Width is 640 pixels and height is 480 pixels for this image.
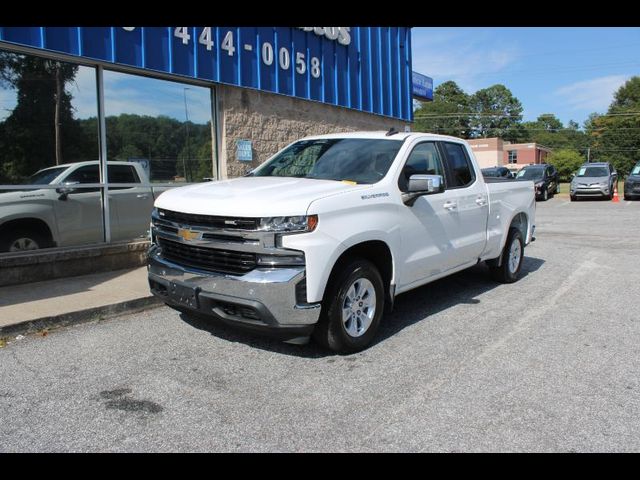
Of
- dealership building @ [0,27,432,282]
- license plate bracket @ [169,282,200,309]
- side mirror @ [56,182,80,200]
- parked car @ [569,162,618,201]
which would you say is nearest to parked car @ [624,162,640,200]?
parked car @ [569,162,618,201]

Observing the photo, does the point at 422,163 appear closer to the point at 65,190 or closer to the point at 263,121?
the point at 65,190

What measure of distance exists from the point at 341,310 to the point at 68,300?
3369mm

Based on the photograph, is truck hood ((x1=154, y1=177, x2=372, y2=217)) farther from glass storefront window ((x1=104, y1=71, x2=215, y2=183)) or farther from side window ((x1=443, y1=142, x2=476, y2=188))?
glass storefront window ((x1=104, y1=71, x2=215, y2=183))

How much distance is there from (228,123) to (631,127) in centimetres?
7992

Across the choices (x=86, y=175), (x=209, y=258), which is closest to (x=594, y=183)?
(x=86, y=175)

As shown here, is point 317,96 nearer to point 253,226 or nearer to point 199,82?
point 199,82

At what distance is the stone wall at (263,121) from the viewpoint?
9.77 m

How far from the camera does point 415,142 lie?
18.3ft

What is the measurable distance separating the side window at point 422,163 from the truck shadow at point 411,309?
1.49 metres

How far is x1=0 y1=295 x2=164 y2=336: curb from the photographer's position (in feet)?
16.8

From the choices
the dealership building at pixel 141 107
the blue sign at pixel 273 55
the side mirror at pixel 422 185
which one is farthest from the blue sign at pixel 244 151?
the side mirror at pixel 422 185

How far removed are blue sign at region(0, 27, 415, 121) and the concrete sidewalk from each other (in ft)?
10.1

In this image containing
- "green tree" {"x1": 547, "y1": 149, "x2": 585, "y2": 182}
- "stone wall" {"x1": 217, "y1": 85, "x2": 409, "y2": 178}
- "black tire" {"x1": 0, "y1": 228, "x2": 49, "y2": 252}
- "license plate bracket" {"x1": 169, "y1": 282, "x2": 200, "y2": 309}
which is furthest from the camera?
"green tree" {"x1": 547, "y1": 149, "x2": 585, "y2": 182}
